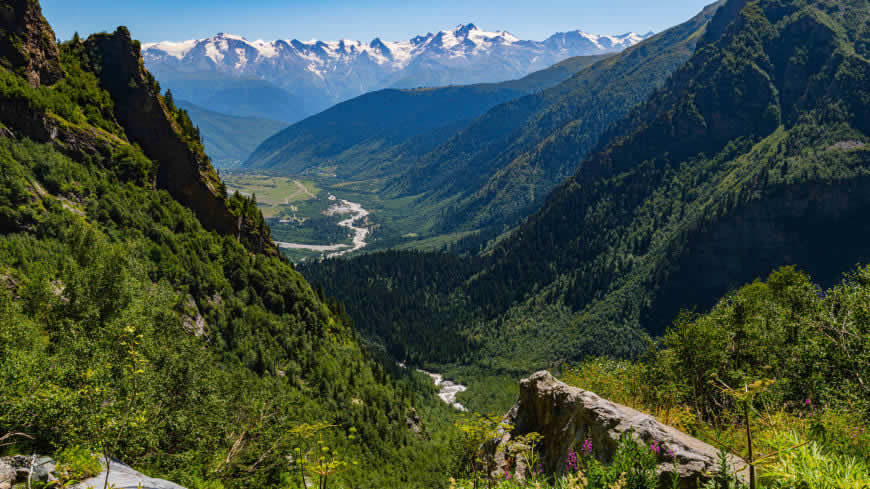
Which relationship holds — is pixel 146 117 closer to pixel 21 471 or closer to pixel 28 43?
pixel 28 43

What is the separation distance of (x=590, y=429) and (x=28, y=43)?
78.1 meters

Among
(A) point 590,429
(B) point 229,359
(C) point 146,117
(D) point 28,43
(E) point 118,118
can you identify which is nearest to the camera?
(A) point 590,429

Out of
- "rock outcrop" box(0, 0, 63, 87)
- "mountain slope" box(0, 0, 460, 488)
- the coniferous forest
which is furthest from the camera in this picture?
"rock outcrop" box(0, 0, 63, 87)

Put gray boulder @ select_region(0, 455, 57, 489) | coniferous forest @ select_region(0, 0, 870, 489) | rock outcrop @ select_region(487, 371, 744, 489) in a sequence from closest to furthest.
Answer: gray boulder @ select_region(0, 455, 57, 489) < rock outcrop @ select_region(487, 371, 744, 489) < coniferous forest @ select_region(0, 0, 870, 489)

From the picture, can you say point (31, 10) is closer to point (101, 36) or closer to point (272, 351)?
point (101, 36)

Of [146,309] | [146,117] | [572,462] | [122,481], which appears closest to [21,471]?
[122,481]

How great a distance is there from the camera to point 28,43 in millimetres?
53188

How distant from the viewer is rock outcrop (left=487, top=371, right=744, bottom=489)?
12711mm

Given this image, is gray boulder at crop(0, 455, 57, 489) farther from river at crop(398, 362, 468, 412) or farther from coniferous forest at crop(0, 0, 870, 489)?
river at crop(398, 362, 468, 412)

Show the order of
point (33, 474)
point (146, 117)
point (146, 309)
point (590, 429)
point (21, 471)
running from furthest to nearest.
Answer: point (146, 117) < point (146, 309) < point (590, 429) < point (21, 471) < point (33, 474)

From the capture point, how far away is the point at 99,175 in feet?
177

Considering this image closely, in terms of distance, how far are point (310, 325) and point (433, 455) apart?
3477 cm

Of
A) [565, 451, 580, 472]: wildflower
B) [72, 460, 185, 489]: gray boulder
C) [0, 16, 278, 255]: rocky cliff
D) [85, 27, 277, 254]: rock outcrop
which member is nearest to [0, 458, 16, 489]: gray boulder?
[72, 460, 185, 489]: gray boulder

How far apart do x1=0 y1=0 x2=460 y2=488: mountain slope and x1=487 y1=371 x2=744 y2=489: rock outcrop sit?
1048 cm
